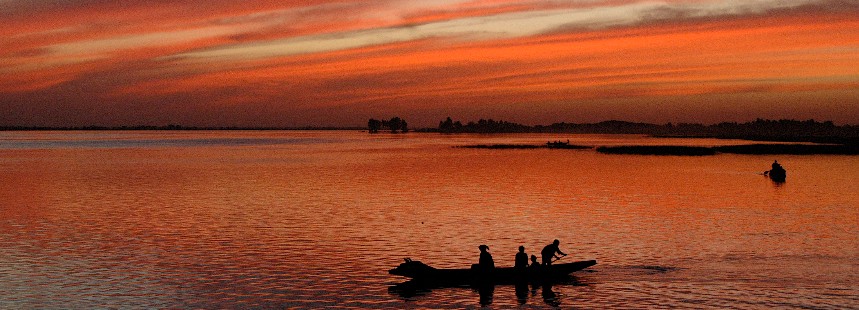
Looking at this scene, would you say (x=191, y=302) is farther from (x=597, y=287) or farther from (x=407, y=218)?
(x=407, y=218)

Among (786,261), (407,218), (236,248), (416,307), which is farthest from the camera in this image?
(407,218)

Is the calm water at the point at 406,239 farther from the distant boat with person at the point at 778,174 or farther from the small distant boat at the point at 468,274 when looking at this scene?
the distant boat with person at the point at 778,174

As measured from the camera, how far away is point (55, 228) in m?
45.9

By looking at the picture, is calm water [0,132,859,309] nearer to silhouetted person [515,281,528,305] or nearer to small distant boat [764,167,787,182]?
silhouetted person [515,281,528,305]

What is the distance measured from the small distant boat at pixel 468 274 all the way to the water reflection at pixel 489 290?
0.18m

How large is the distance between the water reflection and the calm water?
0.49ft

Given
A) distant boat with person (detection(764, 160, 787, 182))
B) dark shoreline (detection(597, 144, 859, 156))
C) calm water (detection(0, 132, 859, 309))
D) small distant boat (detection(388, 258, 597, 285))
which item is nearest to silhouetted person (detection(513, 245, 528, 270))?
small distant boat (detection(388, 258, 597, 285))

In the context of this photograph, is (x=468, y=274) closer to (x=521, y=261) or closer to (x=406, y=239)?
(x=521, y=261)

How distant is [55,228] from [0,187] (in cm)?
3262

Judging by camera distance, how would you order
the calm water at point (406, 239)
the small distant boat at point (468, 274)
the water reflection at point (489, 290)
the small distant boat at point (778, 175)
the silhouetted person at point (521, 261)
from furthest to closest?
the small distant boat at point (778, 175) < the silhouetted person at point (521, 261) < the small distant boat at point (468, 274) < the calm water at point (406, 239) < the water reflection at point (489, 290)

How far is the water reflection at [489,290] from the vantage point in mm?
29072

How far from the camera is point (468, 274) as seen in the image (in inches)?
1214

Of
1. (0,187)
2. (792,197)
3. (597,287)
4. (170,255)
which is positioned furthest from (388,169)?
(597,287)

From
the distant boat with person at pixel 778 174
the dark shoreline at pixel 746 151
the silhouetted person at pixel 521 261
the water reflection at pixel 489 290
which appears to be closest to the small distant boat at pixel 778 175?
the distant boat with person at pixel 778 174
